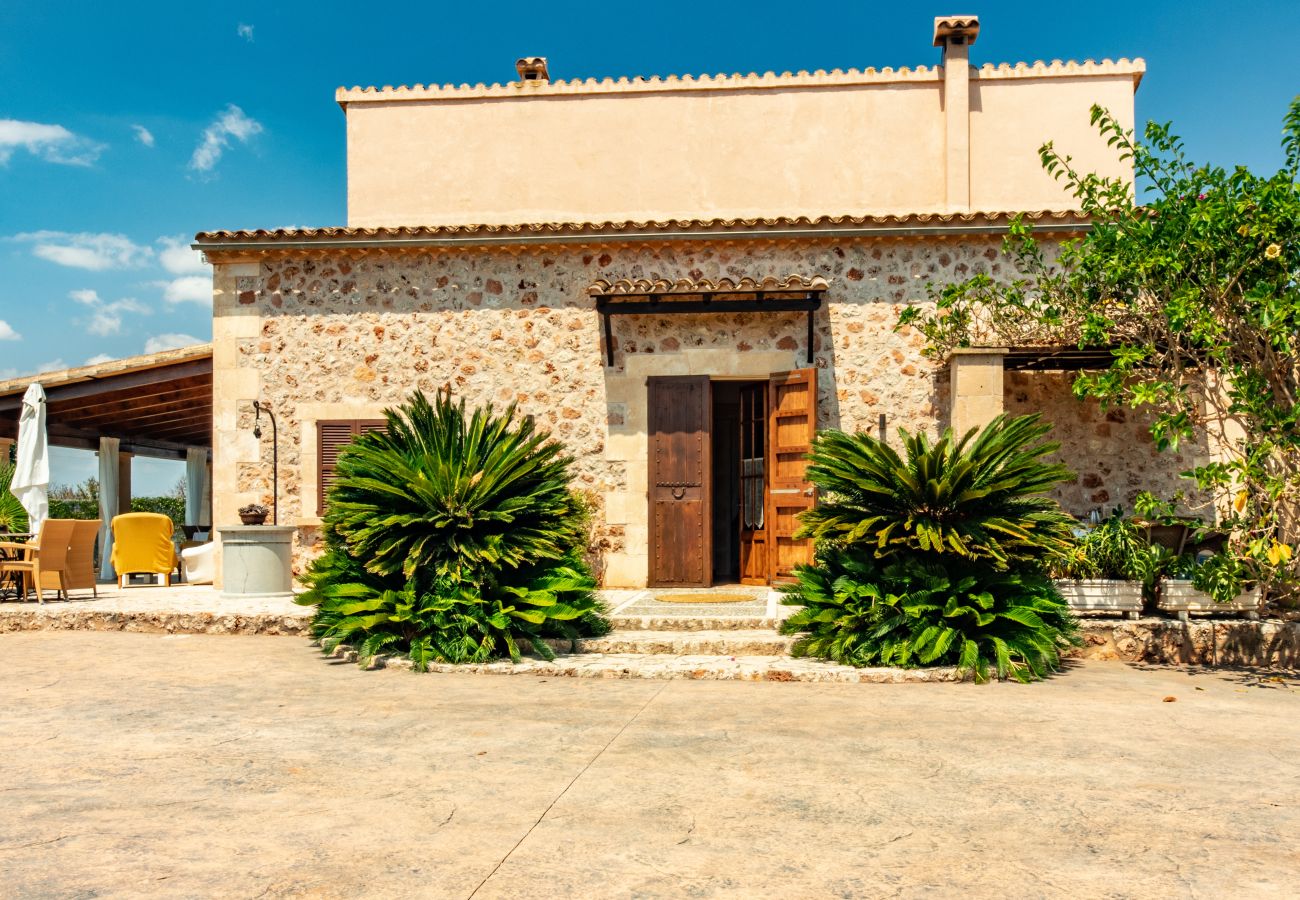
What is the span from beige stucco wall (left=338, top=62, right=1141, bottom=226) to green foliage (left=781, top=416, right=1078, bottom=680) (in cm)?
655

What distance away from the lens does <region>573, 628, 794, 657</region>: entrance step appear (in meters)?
6.80

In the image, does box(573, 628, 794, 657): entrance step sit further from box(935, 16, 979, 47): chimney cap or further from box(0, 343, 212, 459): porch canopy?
box(935, 16, 979, 47): chimney cap

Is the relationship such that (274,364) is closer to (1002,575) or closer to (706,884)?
(1002,575)

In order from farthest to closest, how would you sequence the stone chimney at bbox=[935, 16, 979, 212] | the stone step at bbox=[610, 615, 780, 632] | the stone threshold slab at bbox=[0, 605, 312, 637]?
the stone chimney at bbox=[935, 16, 979, 212]
the stone threshold slab at bbox=[0, 605, 312, 637]
the stone step at bbox=[610, 615, 780, 632]

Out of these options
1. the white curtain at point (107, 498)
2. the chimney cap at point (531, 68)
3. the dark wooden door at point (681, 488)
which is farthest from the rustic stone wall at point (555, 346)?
the chimney cap at point (531, 68)

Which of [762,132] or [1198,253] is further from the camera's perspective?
[762,132]

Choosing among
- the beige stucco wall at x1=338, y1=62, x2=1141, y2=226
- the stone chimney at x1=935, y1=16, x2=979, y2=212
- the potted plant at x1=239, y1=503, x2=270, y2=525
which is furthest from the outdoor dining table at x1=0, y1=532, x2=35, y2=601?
the stone chimney at x1=935, y1=16, x2=979, y2=212

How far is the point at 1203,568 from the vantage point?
6883mm

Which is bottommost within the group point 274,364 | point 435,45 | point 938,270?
point 274,364

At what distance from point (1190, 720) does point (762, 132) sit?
930 cm

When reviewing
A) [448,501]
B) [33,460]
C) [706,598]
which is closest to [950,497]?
[706,598]

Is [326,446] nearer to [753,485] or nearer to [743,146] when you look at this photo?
[753,485]

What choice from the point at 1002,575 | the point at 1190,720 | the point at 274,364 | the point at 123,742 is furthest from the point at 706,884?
the point at 274,364

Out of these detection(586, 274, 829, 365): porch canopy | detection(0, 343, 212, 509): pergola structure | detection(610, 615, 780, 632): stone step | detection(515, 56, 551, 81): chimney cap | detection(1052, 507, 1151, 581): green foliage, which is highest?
detection(515, 56, 551, 81): chimney cap
